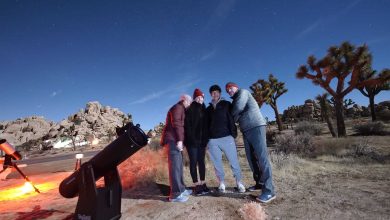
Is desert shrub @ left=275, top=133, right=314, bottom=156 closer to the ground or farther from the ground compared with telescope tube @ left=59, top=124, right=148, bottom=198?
closer to the ground

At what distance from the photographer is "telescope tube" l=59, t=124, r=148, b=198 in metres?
2.86

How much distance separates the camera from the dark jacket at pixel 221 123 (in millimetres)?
4535

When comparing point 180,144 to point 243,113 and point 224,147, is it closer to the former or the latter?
point 224,147

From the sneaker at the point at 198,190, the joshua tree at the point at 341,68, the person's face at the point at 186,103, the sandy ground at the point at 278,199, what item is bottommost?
the sandy ground at the point at 278,199

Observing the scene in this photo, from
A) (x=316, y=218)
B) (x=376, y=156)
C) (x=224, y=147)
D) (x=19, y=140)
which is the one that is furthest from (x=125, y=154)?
(x=19, y=140)

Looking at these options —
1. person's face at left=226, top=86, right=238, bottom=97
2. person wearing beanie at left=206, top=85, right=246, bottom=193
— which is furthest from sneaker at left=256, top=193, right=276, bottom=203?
person's face at left=226, top=86, right=238, bottom=97

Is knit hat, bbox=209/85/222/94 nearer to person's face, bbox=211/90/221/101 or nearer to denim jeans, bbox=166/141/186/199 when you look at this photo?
person's face, bbox=211/90/221/101

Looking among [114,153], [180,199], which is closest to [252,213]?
[180,199]

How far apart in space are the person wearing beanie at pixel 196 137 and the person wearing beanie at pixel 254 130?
597mm

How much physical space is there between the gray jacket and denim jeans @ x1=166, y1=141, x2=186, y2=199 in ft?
3.89

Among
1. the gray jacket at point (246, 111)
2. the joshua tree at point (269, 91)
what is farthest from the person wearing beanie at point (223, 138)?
the joshua tree at point (269, 91)

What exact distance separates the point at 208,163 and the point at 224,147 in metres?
3.86

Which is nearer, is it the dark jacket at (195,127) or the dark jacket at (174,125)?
the dark jacket at (174,125)

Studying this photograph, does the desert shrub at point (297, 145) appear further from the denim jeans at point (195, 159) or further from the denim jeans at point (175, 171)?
the denim jeans at point (175, 171)
